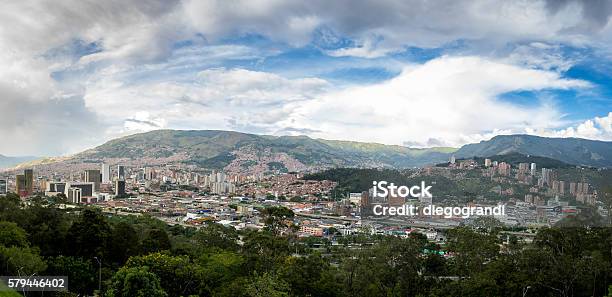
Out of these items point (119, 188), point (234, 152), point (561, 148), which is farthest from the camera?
point (234, 152)

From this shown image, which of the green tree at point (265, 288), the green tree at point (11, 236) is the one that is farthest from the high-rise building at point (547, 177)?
the green tree at point (11, 236)

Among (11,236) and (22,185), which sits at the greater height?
(11,236)

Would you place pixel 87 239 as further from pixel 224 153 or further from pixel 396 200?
pixel 224 153

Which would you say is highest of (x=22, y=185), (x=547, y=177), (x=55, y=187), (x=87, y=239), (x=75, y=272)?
(x=547, y=177)

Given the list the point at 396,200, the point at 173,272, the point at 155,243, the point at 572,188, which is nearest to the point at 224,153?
the point at 396,200

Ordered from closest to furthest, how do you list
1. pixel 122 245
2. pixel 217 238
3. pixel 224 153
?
1. pixel 122 245
2. pixel 217 238
3. pixel 224 153

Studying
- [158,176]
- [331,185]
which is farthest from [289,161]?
[331,185]

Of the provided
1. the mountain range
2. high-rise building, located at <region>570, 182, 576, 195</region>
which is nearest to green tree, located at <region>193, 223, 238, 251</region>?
high-rise building, located at <region>570, 182, 576, 195</region>

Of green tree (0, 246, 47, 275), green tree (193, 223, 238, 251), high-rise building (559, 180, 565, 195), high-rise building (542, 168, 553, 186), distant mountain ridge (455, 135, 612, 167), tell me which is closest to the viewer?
green tree (0, 246, 47, 275)

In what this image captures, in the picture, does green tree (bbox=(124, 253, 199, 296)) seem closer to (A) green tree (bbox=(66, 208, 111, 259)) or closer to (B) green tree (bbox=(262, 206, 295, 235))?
(A) green tree (bbox=(66, 208, 111, 259))

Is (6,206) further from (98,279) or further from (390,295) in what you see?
(390,295)

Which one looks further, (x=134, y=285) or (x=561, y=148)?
(x=561, y=148)
